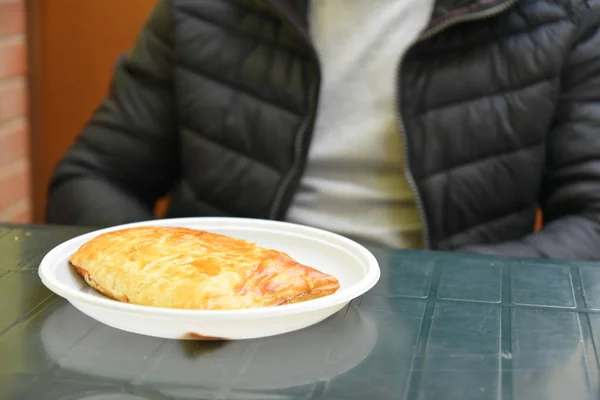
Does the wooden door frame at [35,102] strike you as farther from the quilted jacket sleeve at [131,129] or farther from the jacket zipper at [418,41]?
the jacket zipper at [418,41]

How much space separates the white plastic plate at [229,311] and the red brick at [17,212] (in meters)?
1.29

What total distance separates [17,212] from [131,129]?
786 millimetres

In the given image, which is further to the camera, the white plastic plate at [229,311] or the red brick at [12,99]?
Answer: the red brick at [12,99]

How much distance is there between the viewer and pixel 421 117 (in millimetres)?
1187

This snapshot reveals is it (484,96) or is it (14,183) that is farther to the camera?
(14,183)

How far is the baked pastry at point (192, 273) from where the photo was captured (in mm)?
553

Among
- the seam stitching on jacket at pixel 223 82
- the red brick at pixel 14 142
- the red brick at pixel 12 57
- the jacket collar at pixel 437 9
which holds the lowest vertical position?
the red brick at pixel 14 142

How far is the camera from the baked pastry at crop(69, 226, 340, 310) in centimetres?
55

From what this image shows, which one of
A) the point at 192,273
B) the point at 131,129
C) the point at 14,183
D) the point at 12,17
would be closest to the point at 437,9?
the point at 131,129

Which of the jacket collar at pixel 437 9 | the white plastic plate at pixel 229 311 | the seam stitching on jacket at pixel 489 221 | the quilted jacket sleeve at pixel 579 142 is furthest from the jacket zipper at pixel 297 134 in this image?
the white plastic plate at pixel 229 311

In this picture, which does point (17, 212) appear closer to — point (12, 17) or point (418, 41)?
point (12, 17)

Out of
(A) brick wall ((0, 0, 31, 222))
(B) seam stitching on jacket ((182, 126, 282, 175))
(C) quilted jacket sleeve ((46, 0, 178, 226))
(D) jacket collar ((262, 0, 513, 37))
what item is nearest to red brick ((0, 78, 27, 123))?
(A) brick wall ((0, 0, 31, 222))

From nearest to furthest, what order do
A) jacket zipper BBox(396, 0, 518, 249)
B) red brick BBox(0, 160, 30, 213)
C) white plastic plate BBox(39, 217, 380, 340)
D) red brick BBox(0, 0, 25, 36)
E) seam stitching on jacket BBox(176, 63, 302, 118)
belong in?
1. white plastic plate BBox(39, 217, 380, 340)
2. jacket zipper BBox(396, 0, 518, 249)
3. seam stitching on jacket BBox(176, 63, 302, 118)
4. red brick BBox(0, 0, 25, 36)
5. red brick BBox(0, 160, 30, 213)

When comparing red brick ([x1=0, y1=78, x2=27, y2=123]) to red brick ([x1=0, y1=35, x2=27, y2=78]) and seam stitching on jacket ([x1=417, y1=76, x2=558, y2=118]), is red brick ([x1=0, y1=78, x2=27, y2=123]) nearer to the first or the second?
red brick ([x1=0, y1=35, x2=27, y2=78])
